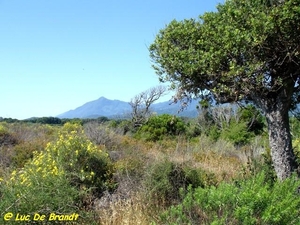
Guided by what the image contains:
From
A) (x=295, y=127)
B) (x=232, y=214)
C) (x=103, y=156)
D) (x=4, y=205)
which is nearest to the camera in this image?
(x=232, y=214)

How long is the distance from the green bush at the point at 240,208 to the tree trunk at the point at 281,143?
5.16 feet

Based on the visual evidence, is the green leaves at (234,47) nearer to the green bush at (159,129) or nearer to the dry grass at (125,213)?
the dry grass at (125,213)

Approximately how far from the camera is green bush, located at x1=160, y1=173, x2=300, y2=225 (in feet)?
10.8

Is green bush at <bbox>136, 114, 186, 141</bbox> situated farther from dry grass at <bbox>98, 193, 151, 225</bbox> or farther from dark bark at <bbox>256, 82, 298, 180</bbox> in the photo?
dark bark at <bbox>256, 82, 298, 180</bbox>

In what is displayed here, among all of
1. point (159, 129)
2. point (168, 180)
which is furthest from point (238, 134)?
point (168, 180)

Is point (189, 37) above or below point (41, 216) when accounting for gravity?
above

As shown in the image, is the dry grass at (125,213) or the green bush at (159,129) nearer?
the dry grass at (125,213)

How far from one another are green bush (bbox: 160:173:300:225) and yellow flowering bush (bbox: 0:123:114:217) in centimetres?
134

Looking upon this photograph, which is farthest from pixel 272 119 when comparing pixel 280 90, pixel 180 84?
pixel 180 84

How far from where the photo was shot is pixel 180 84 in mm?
5555

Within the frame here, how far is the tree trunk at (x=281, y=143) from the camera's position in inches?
209

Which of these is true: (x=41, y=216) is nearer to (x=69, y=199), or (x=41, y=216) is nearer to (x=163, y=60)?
(x=69, y=199)

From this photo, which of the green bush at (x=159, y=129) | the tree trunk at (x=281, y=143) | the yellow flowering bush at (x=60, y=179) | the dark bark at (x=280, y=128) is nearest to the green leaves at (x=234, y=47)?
the dark bark at (x=280, y=128)

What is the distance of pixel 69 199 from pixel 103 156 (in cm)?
329
